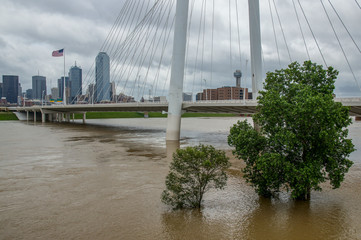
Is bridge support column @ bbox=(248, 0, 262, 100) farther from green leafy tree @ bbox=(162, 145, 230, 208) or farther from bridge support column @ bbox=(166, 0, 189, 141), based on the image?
green leafy tree @ bbox=(162, 145, 230, 208)

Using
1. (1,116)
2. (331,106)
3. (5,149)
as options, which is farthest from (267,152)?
(1,116)

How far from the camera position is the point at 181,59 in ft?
101

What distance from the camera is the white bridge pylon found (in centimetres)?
2969

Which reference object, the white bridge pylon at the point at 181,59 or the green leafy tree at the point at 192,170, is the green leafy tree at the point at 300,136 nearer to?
the green leafy tree at the point at 192,170

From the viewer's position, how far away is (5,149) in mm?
26172

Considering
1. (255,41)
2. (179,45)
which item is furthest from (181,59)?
(255,41)

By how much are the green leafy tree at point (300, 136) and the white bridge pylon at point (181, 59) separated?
61.3 ft

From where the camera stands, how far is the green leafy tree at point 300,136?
10.0 metres

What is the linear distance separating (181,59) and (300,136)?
71.3 feet

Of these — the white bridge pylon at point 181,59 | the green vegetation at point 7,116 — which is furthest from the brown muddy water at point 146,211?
the green vegetation at point 7,116

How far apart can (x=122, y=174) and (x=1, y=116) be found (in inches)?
3361

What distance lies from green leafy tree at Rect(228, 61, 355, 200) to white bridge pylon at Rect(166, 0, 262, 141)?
61.3 ft

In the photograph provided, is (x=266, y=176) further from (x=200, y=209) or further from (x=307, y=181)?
(x=200, y=209)

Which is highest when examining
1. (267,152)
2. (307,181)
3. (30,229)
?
(267,152)
